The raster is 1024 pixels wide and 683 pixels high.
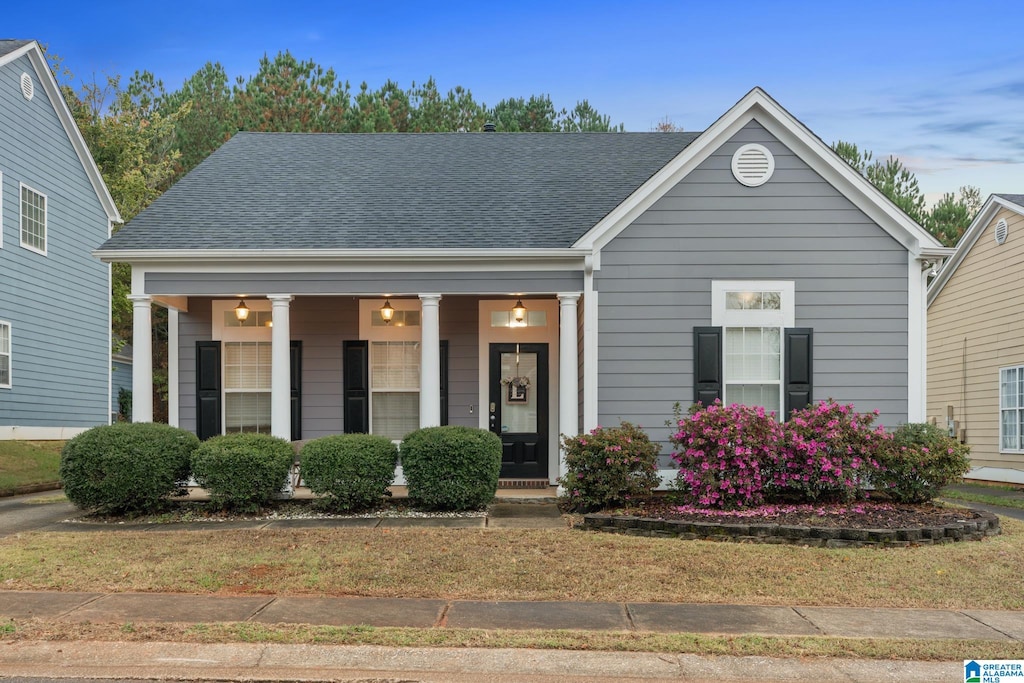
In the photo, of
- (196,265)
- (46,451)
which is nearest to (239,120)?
(46,451)

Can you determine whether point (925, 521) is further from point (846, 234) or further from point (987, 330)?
point (987, 330)

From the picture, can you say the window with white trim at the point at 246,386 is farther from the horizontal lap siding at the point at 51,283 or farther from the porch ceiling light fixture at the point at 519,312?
the horizontal lap siding at the point at 51,283

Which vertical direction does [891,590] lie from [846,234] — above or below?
below

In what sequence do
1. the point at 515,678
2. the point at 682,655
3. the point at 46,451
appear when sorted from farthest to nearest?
the point at 46,451 < the point at 682,655 < the point at 515,678

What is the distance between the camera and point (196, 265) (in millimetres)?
12031

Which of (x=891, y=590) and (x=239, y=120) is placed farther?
(x=239, y=120)

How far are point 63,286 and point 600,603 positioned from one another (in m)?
16.0

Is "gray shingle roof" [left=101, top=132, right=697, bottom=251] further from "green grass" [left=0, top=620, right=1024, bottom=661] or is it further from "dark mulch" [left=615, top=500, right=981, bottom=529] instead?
"green grass" [left=0, top=620, right=1024, bottom=661]

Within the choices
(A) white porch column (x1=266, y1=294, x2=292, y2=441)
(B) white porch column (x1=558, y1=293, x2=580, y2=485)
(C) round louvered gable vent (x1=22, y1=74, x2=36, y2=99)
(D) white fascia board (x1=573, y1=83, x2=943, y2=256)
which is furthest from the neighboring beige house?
(C) round louvered gable vent (x1=22, y1=74, x2=36, y2=99)

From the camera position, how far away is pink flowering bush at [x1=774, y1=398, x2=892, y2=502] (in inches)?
399

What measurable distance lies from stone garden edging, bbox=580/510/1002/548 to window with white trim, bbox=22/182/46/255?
526 inches

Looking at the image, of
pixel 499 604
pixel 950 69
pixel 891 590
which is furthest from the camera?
pixel 950 69

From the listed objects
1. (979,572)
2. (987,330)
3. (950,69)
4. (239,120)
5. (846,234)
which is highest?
(239,120)

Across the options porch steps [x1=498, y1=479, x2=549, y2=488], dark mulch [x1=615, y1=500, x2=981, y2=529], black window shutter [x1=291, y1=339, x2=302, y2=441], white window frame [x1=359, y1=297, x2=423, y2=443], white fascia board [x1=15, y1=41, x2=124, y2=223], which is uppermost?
white fascia board [x1=15, y1=41, x2=124, y2=223]
